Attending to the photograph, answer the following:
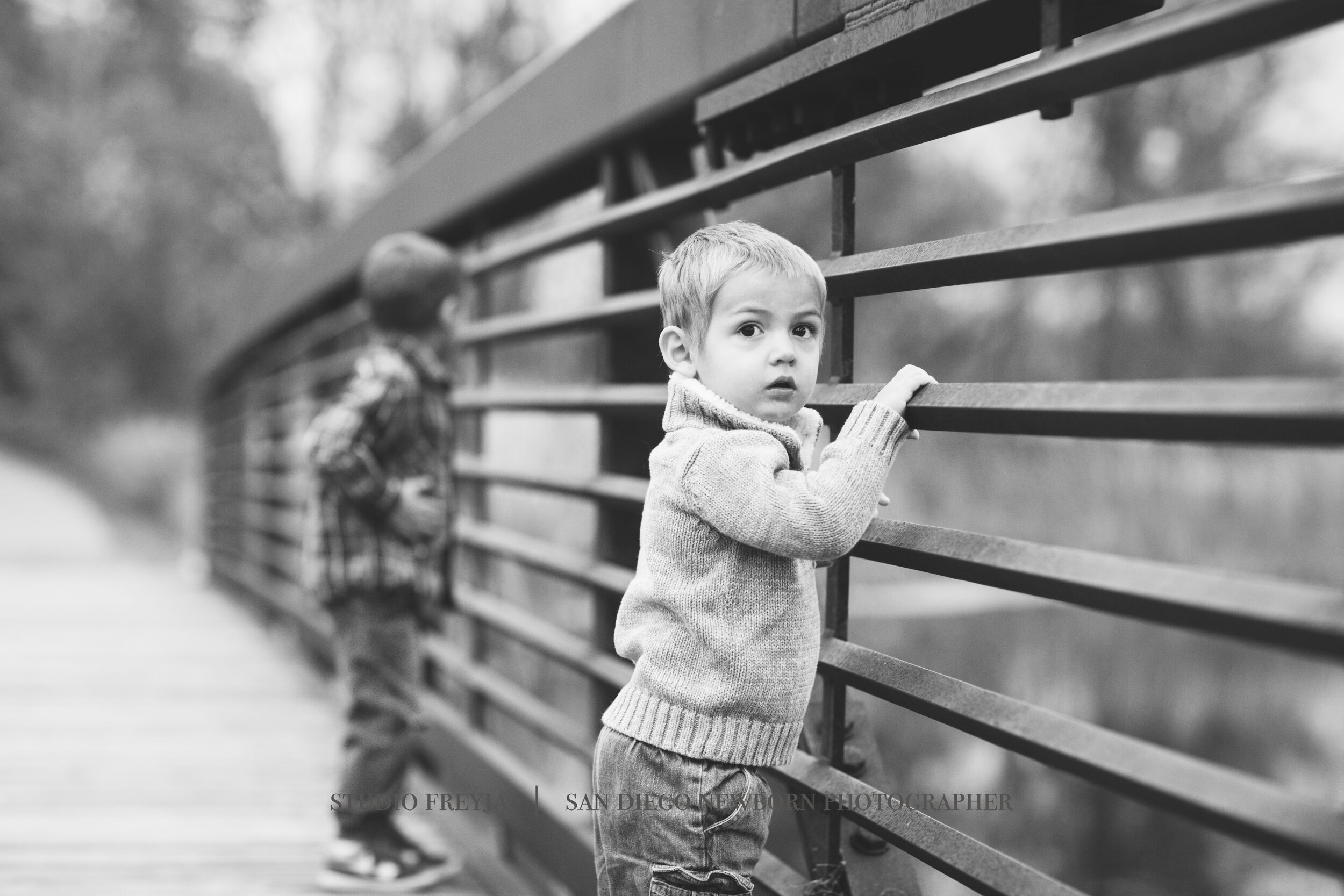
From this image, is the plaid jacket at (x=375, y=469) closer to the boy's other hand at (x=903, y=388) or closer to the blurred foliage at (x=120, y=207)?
the boy's other hand at (x=903, y=388)

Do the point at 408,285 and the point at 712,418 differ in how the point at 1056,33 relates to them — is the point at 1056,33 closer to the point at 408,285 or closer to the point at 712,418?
the point at 712,418

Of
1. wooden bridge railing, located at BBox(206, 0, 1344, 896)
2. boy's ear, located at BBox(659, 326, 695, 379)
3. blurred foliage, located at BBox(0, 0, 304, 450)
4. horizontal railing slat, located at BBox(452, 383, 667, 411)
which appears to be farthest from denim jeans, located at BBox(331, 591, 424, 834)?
blurred foliage, located at BBox(0, 0, 304, 450)

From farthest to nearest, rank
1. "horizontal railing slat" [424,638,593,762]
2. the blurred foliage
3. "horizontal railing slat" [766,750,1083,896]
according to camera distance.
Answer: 1. the blurred foliage
2. "horizontal railing slat" [424,638,593,762]
3. "horizontal railing slat" [766,750,1083,896]

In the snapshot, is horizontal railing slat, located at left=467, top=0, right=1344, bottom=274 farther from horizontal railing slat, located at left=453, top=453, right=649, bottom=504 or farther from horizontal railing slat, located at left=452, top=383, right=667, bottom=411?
horizontal railing slat, located at left=453, top=453, right=649, bottom=504

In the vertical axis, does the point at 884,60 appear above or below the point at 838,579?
above

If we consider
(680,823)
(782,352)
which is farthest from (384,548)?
(782,352)

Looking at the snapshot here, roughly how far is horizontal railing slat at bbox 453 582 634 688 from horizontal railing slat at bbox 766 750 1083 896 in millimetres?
510

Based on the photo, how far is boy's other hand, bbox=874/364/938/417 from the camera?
4.88ft

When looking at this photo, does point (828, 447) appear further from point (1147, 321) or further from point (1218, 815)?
point (1147, 321)

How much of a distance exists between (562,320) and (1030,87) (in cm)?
158

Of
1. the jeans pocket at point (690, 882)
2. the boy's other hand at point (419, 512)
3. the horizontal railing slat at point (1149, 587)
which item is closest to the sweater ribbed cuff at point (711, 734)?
the jeans pocket at point (690, 882)

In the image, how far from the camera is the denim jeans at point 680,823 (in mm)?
1540

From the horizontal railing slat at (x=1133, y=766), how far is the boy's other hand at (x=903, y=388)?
1.06 feet

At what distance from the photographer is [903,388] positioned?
1.50 meters
